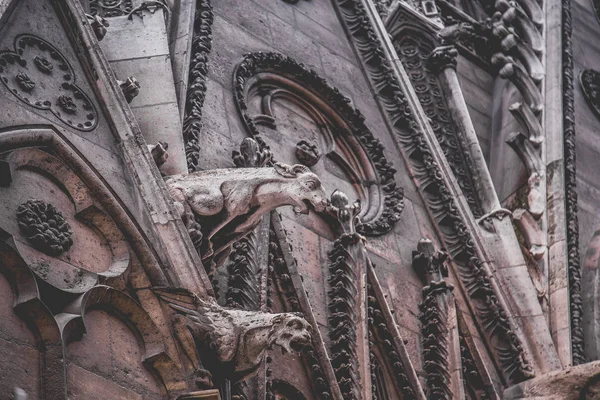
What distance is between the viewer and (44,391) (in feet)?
22.2

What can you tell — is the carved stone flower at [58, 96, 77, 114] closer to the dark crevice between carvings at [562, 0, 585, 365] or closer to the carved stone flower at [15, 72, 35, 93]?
the carved stone flower at [15, 72, 35, 93]

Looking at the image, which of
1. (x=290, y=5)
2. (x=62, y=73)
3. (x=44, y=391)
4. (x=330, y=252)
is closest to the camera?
(x=44, y=391)

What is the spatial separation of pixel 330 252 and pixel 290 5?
3269 mm

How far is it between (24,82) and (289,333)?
1.99 metres

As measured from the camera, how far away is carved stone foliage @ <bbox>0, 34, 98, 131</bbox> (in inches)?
317

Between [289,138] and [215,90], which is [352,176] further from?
[215,90]

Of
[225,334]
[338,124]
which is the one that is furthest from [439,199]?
[225,334]

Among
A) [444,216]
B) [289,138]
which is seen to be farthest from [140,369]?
[444,216]

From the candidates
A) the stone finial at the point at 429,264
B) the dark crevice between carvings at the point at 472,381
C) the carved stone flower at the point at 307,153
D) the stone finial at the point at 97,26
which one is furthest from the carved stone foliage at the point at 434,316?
the stone finial at the point at 97,26

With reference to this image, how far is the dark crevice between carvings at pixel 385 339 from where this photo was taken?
35.6 feet

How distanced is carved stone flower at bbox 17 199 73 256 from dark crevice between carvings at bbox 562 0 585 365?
243 inches

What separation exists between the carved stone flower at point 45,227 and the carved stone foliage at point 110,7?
3.17 metres

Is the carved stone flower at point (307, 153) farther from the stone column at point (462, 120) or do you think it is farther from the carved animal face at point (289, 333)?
the carved animal face at point (289, 333)

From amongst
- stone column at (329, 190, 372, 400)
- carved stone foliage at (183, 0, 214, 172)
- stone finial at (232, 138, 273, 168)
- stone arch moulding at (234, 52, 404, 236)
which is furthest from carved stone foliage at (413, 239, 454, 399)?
carved stone foliage at (183, 0, 214, 172)
